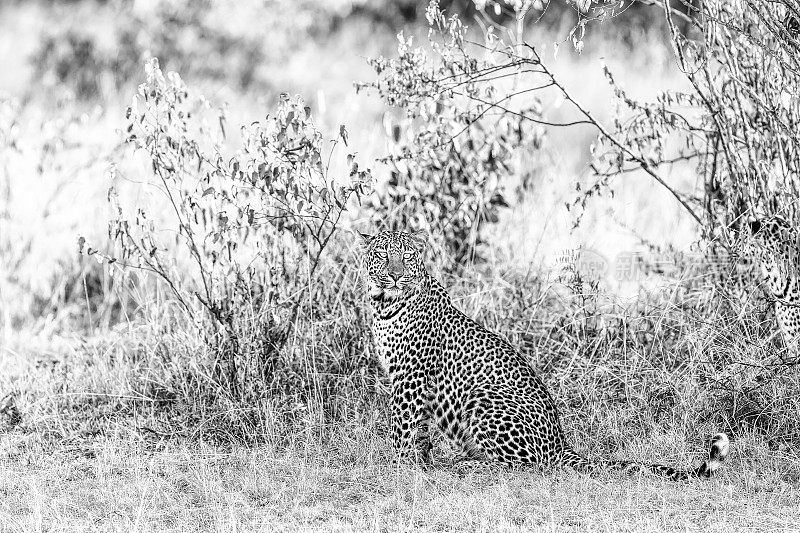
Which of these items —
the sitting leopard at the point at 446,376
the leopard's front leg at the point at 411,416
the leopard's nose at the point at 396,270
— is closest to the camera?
the sitting leopard at the point at 446,376

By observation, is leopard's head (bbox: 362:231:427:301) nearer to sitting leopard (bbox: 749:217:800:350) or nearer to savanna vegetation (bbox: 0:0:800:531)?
savanna vegetation (bbox: 0:0:800:531)

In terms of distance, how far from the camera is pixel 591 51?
16.5 m

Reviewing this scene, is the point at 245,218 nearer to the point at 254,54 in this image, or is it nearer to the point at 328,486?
the point at 328,486

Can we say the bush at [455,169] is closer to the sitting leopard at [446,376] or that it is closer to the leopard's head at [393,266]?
the leopard's head at [393,266]

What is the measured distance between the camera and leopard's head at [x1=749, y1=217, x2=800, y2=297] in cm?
633

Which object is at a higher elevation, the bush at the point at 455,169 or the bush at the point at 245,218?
the bush at the point at 455,169

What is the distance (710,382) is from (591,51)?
10675 millimetres

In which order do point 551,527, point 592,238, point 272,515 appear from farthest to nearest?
point 592,238
point 272,515
point 551,527

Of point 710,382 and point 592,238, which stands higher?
point 592,238

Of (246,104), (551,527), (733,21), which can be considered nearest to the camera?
(551,527)

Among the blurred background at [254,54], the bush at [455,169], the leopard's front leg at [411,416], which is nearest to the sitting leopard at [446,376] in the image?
the leopard's front leg at [411,416]

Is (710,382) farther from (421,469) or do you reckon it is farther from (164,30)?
(164,30)

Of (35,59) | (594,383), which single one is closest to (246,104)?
(35,59)

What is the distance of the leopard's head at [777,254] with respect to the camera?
633cm
